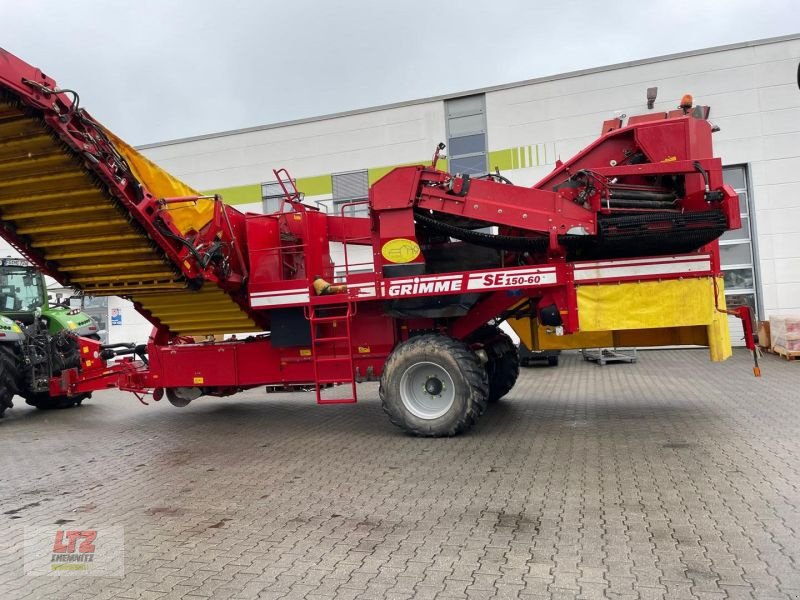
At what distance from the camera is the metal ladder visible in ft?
22.2

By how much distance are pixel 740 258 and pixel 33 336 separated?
16212mm

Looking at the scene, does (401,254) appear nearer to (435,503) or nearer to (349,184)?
(435,503)

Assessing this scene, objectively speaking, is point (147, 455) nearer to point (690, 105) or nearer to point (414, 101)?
point (690, 105)

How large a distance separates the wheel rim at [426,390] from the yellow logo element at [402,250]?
1193mm

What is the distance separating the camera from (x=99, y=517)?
4285mm

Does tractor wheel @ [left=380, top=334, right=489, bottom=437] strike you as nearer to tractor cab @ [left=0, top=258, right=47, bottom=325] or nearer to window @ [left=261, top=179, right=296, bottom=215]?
tractor cab @ [left=0, top=258, right=47, bottom=325]

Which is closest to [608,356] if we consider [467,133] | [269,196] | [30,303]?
[467,133]

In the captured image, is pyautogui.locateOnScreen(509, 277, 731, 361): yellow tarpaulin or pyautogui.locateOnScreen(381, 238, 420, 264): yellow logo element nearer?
pyautogui.locateOnScreen(509, 277, 731, 361): yellow tarpaulin

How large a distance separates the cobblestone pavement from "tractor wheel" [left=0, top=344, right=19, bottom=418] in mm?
845

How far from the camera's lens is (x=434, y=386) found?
20.9ft

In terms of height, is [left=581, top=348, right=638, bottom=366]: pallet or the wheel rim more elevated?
the wheel rim

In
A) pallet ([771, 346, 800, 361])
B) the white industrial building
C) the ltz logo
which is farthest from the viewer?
the white industrial building

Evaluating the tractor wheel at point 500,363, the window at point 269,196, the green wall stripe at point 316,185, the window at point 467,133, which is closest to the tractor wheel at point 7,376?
the tractor wheel at point 500,363

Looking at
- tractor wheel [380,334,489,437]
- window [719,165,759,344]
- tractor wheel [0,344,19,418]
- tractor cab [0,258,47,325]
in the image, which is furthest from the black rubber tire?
window [719,165,759,344]
